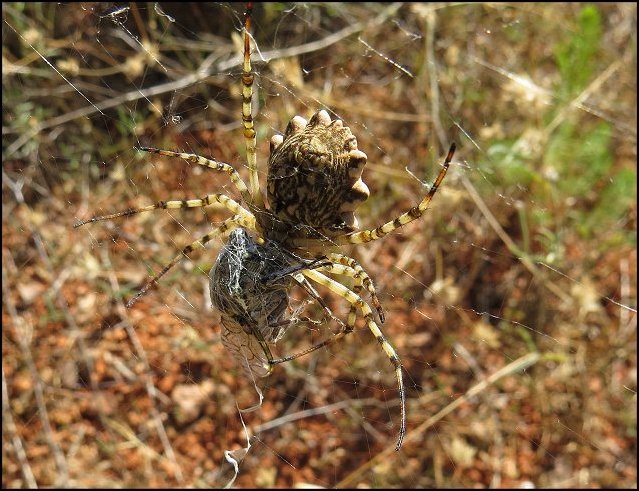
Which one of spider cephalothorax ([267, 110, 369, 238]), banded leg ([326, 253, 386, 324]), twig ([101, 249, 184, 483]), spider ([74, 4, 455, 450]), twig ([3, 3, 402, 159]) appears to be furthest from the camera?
twig ([3, 3, 402, 159])

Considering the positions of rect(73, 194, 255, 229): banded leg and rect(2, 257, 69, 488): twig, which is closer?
rect(73, 194, 255, 229): banded leg

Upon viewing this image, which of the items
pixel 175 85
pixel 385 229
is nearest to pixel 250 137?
pixel 385 229

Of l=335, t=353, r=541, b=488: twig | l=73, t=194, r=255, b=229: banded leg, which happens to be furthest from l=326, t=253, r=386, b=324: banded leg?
l=335, t=353, r=541, b=488: twig

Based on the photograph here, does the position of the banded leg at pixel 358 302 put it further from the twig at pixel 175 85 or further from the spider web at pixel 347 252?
the twig at pixel 175 85

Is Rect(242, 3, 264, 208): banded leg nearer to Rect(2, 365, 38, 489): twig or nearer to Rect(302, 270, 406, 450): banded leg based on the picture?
Rect(302, 270, 406, 450): banded leg

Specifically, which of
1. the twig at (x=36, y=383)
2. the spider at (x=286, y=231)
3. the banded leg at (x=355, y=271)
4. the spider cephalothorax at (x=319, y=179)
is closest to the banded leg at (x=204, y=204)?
the spider at (x=286, y=231)

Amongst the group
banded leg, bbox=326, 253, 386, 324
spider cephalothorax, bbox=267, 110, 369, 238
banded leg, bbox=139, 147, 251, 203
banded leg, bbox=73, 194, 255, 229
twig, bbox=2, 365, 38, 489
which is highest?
spider cephalothorax, bbox=267, 110, 369, 238
